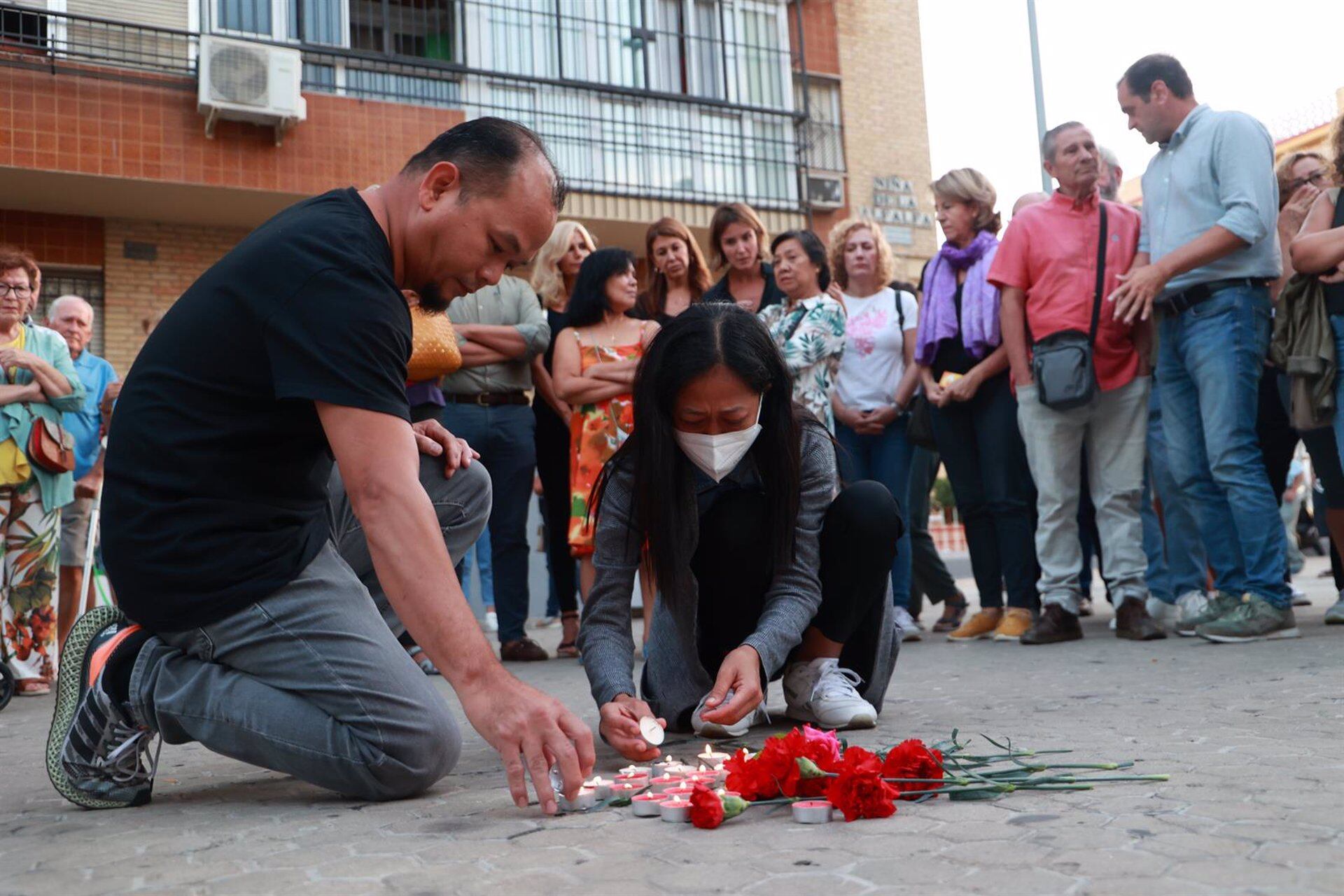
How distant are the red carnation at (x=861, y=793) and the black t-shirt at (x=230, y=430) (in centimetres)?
110

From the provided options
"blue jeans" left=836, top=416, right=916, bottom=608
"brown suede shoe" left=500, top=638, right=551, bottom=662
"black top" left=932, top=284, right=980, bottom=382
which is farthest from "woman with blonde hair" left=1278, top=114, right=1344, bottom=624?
"brown suede shoe" left=500, top=638, right=551, bottom=662

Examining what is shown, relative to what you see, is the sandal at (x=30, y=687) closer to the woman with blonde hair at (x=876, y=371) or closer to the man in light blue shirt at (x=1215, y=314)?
the woman with blonde hair at (x=876, y=371)

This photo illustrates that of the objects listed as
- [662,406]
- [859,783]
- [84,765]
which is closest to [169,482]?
[84,765]

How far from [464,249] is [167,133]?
1138 centimetres

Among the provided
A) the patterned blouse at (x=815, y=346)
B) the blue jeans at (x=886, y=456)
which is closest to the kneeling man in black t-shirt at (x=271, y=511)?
the patterned blouse at (x=815, y=346)

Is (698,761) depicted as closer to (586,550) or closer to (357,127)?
(586,550)

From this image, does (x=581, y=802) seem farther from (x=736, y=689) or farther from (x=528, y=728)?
(x=736, y=689)

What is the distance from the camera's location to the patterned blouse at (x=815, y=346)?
6.07 meters

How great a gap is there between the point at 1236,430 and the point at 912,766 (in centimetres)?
355

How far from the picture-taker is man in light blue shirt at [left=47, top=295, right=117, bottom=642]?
6.84m

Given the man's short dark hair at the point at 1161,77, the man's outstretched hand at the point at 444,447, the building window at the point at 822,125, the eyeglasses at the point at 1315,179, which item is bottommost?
the man's outstretched hand at the point at 444,447

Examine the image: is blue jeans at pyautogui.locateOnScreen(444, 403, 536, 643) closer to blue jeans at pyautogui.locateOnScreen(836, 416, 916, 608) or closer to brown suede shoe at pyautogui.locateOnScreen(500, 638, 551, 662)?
brown suede shoe at pyautogui.locateOnScreen(500, 638, 551, 662)

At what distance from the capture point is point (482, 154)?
9.02ft

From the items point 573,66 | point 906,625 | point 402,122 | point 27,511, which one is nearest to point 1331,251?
point 906,625
